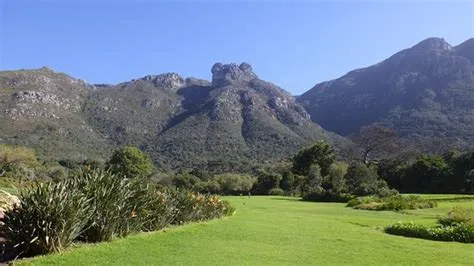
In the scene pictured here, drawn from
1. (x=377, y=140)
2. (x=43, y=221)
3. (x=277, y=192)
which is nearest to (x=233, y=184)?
(x=277, y=192)

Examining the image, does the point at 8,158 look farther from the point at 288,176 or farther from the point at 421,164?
the point at 421,164

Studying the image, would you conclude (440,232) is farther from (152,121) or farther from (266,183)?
(152,121)

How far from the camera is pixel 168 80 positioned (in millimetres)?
135375

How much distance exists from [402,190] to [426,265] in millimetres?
51672

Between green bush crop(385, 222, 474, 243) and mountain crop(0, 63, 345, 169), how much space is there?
66.3m

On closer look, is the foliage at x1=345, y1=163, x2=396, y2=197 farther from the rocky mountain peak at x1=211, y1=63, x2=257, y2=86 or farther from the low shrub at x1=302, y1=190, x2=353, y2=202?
the rocky mountain peak at x1=211, y1=63, x2=257, y2=86

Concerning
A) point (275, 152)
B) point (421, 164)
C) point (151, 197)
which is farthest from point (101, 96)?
point (151, 197)

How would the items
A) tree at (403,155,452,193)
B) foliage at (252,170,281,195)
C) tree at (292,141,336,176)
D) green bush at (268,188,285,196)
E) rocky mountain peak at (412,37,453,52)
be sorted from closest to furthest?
tree at (403,155,452,193) < green bush at (268,188,285,196) < foliage at (252,170,281,195) < tree at (292,141,336,176) < rocky mountain peak at (412,37,453,52)

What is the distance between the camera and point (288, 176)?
67312 mm

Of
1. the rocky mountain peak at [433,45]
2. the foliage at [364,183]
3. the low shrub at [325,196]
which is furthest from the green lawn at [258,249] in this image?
the rocky mountain peak at [433,45]

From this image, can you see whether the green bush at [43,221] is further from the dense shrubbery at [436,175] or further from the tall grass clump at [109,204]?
the dense shrubbery at [436,175]

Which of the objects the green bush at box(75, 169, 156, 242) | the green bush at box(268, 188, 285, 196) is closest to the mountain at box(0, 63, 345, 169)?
the green bush at box(268, 188, 285, 196)

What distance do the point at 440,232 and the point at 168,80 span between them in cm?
12229

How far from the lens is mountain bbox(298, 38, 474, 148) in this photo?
350ft
